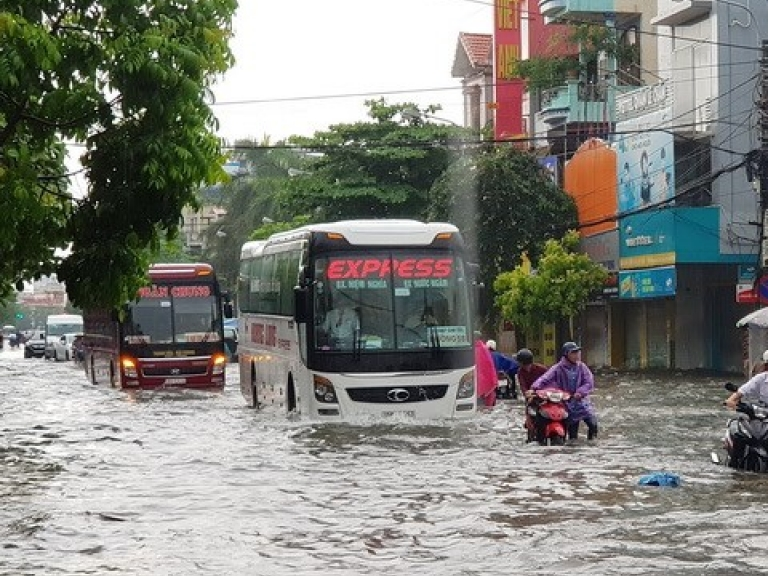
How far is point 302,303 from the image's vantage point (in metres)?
22.9

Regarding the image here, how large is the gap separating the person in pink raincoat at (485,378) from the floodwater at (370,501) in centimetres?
33

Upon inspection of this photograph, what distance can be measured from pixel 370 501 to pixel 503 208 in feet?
101

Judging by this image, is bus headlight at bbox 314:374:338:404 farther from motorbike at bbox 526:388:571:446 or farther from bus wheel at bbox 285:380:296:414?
motorbike at bbox 526:388:571:446

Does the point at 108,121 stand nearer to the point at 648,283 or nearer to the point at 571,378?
the point at 571,378

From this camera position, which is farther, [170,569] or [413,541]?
[413,541]

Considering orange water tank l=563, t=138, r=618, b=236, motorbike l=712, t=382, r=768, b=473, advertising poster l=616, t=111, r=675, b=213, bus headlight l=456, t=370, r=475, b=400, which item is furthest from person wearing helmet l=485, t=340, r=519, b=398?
orange water tank l=563, t=138, r=618, b=236

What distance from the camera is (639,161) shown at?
138ft

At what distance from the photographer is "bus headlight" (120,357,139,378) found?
35219 millimetres

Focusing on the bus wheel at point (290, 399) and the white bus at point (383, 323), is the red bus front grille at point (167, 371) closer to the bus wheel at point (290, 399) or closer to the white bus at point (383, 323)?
the bus wheel at point (290, 399)

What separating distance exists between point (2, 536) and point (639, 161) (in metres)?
31.0

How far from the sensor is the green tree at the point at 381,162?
53.0 meters

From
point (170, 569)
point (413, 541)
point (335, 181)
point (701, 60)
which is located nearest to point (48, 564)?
point (170, 569)

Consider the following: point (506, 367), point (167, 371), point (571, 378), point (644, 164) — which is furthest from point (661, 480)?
point (644, 164)

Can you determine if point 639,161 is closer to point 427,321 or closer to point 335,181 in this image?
point 335,181
